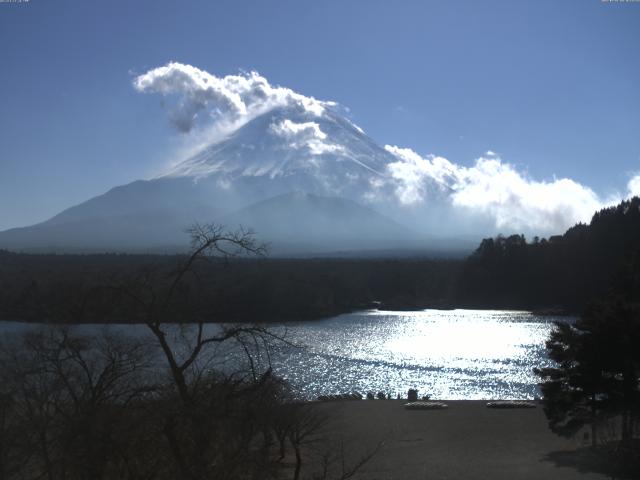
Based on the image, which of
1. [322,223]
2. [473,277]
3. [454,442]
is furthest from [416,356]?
[322,223]

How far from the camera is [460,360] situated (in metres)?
23.7

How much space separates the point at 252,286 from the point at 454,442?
17204 mm

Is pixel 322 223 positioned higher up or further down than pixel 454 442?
higher up

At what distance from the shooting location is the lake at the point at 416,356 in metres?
18.6

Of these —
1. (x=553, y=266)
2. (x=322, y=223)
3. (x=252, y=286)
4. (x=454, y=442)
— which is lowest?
(x=454, y=442)

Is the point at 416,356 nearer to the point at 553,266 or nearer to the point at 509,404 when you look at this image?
the point at 509,404

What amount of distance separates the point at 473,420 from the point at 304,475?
512cm

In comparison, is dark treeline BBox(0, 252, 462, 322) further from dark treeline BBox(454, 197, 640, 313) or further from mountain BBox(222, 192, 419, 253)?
mountain BBox(222, 192, 419, 253)

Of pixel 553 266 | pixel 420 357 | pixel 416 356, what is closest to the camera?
pixel 420 357

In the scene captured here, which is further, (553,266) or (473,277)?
Result: (473,277)

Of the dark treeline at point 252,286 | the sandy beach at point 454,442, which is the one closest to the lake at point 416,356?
the dark treeline at point 252,286

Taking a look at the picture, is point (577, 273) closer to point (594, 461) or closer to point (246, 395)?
point (594, 461)

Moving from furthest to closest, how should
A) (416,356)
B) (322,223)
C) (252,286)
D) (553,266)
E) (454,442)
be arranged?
(322,223) → (553,266) → (252,286) → (416,356) → (454,442)

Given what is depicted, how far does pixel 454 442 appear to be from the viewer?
1172 centimetres
